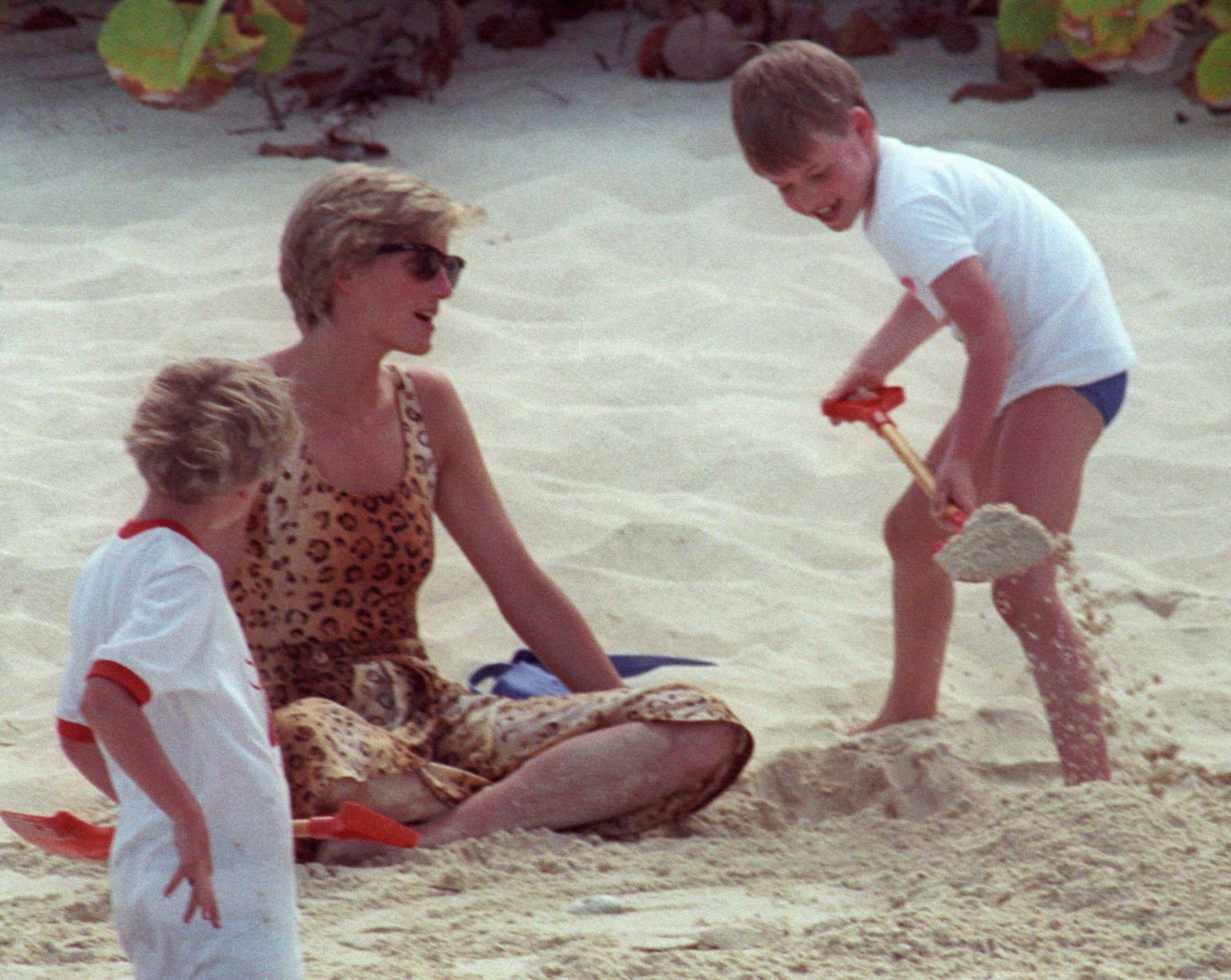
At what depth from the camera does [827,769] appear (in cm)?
283

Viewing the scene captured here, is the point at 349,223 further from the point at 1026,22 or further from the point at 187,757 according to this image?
the point at 1026,22

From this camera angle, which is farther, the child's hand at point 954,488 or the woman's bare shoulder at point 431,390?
the woman's bare shoulder at point 431,390

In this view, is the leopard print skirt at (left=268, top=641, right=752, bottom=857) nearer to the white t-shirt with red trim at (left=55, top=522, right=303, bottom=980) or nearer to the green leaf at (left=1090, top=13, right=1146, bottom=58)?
the white t-shirt with red trim at (left=55, top=522, right=303, bottom=980)

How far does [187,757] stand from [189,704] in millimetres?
59

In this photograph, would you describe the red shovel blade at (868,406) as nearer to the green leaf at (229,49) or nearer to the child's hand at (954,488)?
the child's hand at (954,488)

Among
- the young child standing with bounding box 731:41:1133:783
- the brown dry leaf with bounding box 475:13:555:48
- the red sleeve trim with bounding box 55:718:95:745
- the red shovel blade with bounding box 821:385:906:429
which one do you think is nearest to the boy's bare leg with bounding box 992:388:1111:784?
the young child standing with bounding box 731:41:1133:783

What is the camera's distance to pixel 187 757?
175cm

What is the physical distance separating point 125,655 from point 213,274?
3266 mm

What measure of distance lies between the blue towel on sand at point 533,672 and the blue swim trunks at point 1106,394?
91 cm

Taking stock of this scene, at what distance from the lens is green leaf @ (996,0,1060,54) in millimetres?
5570

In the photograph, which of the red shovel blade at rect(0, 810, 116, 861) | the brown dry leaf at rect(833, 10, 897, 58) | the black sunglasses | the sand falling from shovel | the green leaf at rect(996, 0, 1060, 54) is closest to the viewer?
the red shovel blade at rect(0, 810, 116, 861)

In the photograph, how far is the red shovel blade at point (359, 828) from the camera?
196cm

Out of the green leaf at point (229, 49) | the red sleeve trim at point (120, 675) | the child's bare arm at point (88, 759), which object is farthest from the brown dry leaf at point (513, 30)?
the red sleeve trim at point (120, 675)

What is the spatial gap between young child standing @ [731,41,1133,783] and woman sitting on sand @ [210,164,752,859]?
512mm
